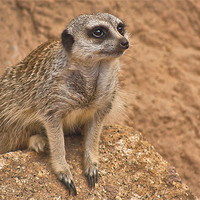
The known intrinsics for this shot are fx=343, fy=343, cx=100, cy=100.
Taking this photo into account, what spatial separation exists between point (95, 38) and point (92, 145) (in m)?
0.76

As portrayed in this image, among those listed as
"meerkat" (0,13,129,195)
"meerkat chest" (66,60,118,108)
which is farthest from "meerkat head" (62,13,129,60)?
"meerkat chest" (66,60,118,108)

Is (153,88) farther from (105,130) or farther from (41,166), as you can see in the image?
(41,166)

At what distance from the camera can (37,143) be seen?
2.40 meters

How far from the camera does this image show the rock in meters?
2.08

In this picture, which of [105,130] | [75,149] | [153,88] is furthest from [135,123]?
[75,149]

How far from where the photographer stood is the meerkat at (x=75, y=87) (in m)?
2.17

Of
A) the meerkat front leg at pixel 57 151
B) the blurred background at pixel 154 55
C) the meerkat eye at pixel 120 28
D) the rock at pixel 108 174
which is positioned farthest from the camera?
the blurred background at pixel 154 55

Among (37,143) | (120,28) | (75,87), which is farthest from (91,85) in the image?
(37,143)

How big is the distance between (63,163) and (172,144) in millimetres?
2304

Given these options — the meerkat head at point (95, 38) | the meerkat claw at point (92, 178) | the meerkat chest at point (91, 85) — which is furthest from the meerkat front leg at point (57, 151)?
the meerkat head at point (95, 38)

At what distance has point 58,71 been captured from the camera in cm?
225

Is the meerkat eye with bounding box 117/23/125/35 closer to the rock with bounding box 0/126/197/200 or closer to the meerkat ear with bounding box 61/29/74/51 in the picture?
the meerkat ear with bounding box 61/29/74/51

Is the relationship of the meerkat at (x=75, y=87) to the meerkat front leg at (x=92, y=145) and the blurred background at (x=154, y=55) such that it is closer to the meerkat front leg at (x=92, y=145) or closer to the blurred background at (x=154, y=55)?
the meerkat front leg at (x=92, y=145)

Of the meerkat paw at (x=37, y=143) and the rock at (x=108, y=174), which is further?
the meerkat paw at (x=37, y=143)
